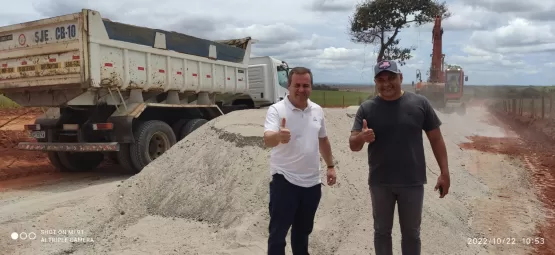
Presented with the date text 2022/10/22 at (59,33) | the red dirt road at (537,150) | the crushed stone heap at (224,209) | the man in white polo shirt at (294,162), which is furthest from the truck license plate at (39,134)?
the red dirt road at (537,150)

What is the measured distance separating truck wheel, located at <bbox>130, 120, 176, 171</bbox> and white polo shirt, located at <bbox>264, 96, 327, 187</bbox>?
19.2ft

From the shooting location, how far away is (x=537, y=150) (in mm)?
14125

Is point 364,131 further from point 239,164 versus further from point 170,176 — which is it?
point 170,176

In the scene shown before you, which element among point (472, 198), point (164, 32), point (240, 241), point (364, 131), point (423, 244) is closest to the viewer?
point (364, 131)

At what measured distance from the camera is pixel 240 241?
4727 mm

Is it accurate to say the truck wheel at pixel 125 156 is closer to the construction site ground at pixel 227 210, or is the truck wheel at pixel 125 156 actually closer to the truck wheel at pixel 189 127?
the construction site ground at pixel 227 210

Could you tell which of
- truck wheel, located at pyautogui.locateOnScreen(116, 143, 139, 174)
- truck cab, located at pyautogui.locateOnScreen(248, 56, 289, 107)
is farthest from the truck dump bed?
truck cab, located at pyautogui.locateOnScreen(248, 56, 289, 107)

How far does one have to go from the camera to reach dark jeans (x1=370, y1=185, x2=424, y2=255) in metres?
3.46

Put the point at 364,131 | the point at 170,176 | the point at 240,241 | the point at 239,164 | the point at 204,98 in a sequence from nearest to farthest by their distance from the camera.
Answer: the point at 364,131 < the point at 240,241 < the point at 239,164 < the point at 170,176 < the point at 204,98

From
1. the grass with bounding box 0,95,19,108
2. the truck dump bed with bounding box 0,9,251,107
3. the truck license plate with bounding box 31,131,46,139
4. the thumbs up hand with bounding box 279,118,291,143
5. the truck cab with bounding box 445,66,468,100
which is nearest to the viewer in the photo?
the thumbs up hand with bounding box 279,118,291,143

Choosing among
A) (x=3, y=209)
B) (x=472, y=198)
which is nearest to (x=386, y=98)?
(x=472, y=198)

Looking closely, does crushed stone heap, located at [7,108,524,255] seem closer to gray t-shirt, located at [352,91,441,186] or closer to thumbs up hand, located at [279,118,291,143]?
gray t-shirt, located at [352,91,441,186]

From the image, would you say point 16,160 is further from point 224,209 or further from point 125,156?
point 224,209

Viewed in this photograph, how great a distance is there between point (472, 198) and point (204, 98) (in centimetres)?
648
